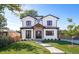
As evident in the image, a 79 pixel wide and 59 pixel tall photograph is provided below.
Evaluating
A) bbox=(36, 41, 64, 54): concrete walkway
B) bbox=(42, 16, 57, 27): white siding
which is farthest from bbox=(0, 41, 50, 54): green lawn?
bbox=(42, 16, 57, 27): white siding

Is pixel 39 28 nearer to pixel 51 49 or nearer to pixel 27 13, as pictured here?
pixel 27 13

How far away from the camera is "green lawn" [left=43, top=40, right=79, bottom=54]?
910cm

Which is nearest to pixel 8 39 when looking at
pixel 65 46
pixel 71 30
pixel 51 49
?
pixel 51 49

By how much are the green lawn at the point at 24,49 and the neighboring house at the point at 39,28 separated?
0.26m

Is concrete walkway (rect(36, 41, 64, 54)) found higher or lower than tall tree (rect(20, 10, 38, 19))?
lower

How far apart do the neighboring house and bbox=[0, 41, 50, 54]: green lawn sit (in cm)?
26

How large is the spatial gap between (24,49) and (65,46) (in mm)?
1106

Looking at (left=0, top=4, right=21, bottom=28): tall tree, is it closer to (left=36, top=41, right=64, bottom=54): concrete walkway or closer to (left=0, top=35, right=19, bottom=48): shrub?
(left=0, top=35, right=19, bottom=48): shrub

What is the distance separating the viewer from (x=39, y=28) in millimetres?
9336

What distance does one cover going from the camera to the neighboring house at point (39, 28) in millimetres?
9336
